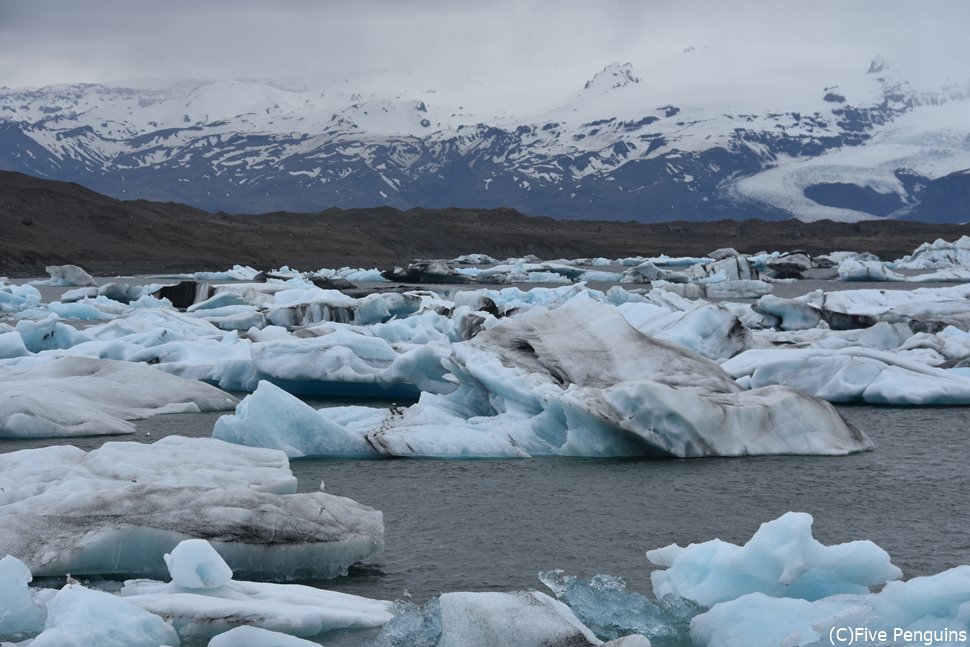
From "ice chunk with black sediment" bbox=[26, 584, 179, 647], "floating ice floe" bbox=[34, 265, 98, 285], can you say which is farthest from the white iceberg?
"ice chunk with black sediment" bbox=[26, 584, 179, 647]

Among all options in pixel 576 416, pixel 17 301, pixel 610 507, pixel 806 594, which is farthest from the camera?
pixel 17 301

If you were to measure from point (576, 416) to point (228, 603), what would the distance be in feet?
16.8

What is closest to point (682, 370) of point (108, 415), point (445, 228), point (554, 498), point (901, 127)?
point (554, 498)

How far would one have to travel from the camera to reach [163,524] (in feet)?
22.2

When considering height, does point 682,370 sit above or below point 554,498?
above

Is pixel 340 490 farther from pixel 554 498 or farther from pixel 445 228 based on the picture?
pixel 445 228

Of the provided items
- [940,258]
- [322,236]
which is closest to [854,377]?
[940,258]

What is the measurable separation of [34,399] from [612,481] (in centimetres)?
565

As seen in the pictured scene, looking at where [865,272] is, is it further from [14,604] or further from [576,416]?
[14,604]

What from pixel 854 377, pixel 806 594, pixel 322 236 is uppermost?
pixel 322 236

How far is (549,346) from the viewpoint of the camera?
38.1 ft

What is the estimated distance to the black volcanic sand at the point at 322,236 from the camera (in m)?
51.3

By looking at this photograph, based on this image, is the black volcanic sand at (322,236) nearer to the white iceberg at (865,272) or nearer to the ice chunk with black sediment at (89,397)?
the white iceberg at (865,272)

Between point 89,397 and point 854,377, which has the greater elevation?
point 854,377
